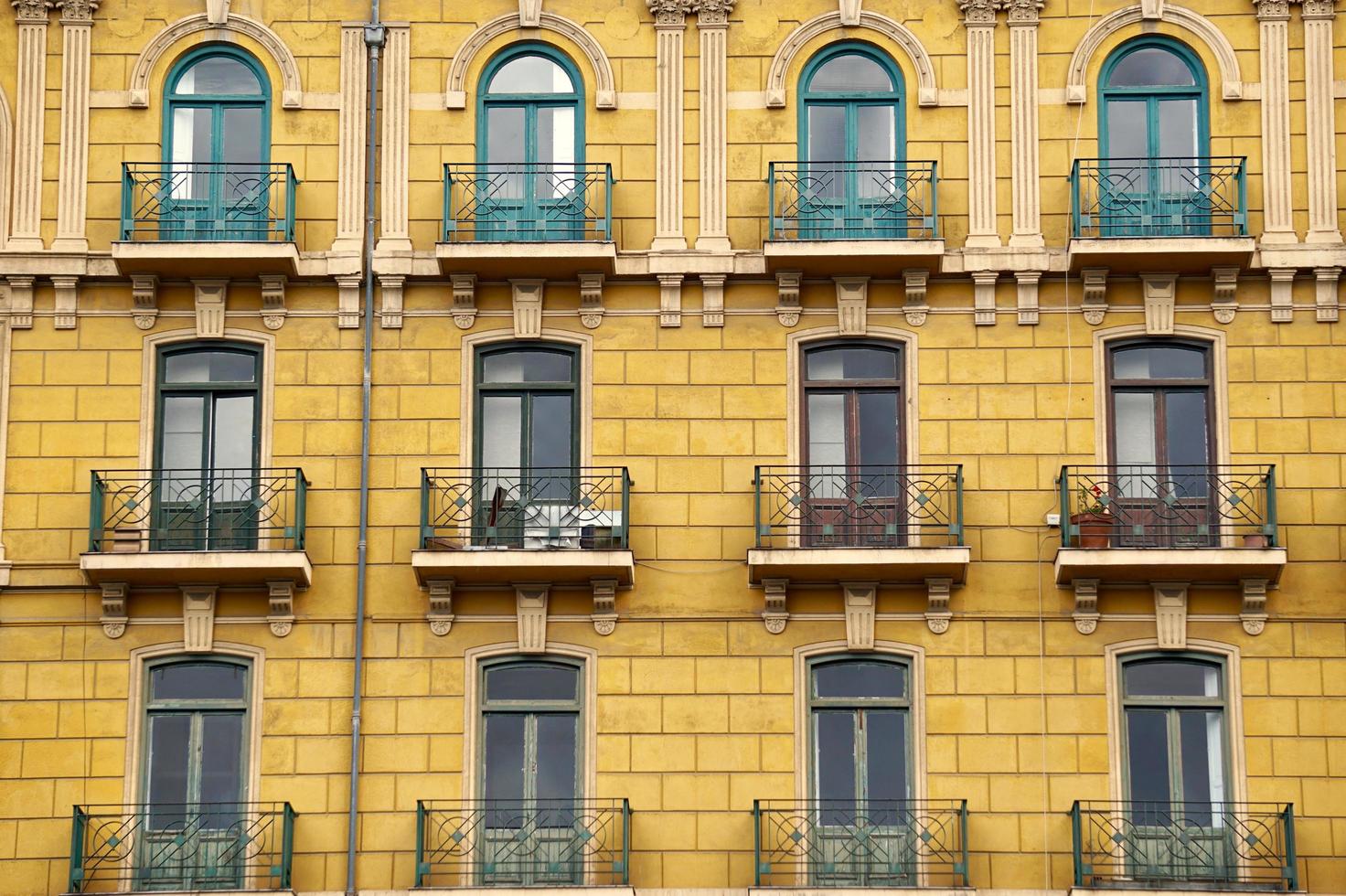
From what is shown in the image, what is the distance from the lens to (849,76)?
110 ft

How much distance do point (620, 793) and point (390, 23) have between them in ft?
34.4

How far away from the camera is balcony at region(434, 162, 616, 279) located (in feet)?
105

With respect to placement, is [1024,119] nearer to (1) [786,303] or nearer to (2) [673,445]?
(1) [786,303]

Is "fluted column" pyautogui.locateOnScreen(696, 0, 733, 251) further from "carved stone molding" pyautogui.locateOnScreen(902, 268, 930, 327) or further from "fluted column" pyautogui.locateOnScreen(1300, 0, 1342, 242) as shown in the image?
"fluted column" pyautogui.locateOnScreen(1300, 0, 1342, 242)

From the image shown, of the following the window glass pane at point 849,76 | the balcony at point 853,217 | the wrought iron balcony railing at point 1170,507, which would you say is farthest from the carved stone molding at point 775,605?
the window glass pane at point 849,76

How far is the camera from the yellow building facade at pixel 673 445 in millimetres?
30766

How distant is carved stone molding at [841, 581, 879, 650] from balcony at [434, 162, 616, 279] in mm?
5044

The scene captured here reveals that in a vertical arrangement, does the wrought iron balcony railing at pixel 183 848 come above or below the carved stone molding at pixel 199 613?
below

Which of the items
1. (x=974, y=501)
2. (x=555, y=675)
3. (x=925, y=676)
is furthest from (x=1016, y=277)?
(x=555, y=675)

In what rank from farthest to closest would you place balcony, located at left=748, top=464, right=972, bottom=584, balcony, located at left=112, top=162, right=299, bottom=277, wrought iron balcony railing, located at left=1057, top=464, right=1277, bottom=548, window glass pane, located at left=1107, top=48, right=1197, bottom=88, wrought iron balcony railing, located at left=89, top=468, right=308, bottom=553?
1. window glass pane, located at left=1107, top=48, right=1197, bottom=88
2. balcony, located at left=112, top=162, right=299, bottom=277
3. wrought iron balcony railing, located at left=89, top=468, right=308, bottom=553
4. wrought iron balcony railing, located at left=1057, top=464, right=1277, bottom=548
5. balcony, located at left=748, top=464, right=972, bottom=584

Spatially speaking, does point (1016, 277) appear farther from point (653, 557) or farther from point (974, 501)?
point (653, 557)

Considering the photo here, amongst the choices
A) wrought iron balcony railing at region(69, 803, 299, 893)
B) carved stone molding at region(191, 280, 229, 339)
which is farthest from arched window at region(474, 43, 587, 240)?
wrought iron balcony railing at region(69, 803, 299, 893)

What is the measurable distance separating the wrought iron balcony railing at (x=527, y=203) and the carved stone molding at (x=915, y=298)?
151 inches

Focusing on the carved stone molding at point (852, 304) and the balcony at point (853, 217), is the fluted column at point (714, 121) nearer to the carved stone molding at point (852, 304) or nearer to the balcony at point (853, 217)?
the balcony at point (853, 217)
